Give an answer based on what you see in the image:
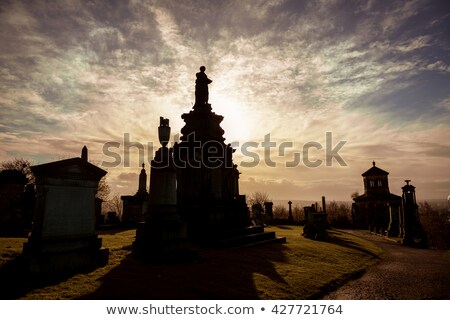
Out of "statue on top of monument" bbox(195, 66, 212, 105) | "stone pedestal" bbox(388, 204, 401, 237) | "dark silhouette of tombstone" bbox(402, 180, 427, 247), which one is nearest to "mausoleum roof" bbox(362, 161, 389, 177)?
"stone pedestal" bbox(388, 204, 401, 237)

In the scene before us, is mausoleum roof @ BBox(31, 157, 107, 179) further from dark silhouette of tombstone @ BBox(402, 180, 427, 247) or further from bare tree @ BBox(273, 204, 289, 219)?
bare tree @ BBox(273, 204, 289, 219)

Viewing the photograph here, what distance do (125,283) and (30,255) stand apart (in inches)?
88.0

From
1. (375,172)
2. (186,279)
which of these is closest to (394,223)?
(375,172)

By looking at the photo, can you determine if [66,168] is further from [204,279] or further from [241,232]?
[241,232]

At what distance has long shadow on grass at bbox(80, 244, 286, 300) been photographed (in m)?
4.55

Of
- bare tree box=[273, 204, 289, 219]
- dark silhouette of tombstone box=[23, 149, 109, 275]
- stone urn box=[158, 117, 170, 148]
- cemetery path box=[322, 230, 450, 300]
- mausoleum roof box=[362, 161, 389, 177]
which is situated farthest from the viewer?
bare tree box=[273, 204, 289, 219]

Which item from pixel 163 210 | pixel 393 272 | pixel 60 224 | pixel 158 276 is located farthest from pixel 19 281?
pixel 393 272

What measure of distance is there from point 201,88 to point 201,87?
3.0 inches

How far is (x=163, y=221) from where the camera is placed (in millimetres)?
7734

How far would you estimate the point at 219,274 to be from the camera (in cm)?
609
